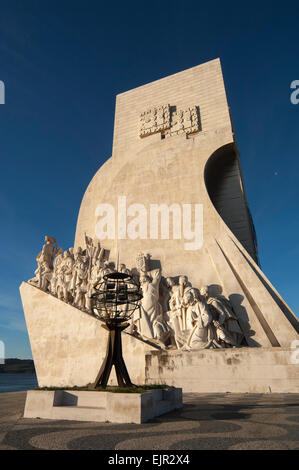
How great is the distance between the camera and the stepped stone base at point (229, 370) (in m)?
5.82

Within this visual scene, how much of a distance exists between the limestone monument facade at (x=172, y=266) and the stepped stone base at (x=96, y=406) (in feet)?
10.4

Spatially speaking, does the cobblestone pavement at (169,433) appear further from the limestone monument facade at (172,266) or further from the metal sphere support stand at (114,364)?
the limestone monument facade at (172,266)

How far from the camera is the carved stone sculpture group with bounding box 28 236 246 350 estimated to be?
22.5ft

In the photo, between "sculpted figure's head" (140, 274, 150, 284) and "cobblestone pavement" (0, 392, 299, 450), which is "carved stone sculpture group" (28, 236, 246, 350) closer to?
"sculpted figure's head" (140, 274, 150, 284)

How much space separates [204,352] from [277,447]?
4353 mm

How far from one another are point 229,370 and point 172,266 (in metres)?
3.83

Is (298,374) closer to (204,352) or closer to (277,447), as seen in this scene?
(204,352)

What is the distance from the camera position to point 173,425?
2863mm

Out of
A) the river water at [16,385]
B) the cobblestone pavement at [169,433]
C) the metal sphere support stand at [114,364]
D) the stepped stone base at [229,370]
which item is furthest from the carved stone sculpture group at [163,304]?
the river water at [16,385]

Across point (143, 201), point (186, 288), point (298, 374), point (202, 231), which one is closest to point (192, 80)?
point (143, 201)

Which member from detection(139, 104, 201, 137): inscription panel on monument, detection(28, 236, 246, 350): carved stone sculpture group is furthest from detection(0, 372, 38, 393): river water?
detection(139, 104, 201, 137): inscription panel on monument

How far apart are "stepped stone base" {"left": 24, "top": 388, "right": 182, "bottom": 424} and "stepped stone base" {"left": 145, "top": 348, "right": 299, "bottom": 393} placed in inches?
109

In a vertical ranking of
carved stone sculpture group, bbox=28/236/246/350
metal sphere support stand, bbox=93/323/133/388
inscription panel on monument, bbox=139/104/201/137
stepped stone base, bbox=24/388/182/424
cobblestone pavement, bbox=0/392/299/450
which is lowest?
cobblestone pavement, bbox=0/392/299/450
